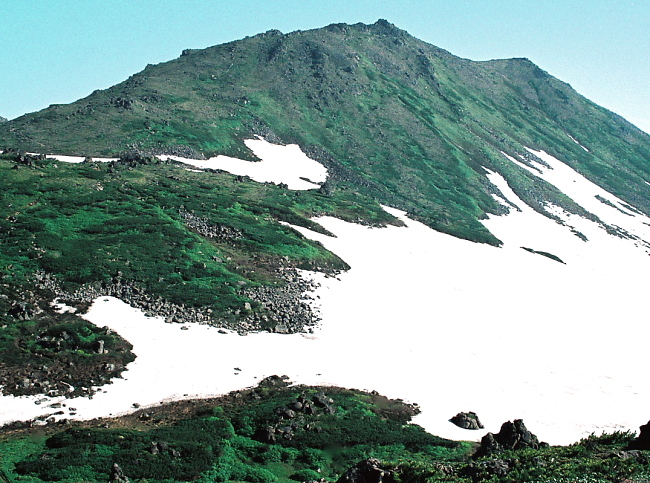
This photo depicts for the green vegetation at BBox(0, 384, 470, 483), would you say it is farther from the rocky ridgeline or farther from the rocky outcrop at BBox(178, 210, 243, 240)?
the rocky outcrop at BBox(178, 210, 243, 240)

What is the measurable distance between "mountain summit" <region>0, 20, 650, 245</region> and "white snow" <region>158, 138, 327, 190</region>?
3.01 m

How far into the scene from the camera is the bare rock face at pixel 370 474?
24.6m

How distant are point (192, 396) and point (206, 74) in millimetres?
132503

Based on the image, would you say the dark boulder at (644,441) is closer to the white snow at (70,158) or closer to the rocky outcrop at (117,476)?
the rocky outcrop at (117,476)

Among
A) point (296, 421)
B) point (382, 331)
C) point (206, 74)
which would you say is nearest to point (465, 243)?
point (382, 331)

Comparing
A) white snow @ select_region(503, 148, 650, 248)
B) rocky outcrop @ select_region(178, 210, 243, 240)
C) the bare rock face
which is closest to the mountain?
the bare rock face

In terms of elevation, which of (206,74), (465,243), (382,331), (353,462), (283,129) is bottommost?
(353,462)

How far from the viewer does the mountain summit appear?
111 m

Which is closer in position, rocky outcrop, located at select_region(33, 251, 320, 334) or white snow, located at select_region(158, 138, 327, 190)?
rocky outcrop, located at select_region(33, 251, 320, 334)

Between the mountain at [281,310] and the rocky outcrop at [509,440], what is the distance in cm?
17

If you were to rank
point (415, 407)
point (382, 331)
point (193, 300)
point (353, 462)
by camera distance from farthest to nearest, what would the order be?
point (382, 331), point (193, 300), point (415, 407), point (353, 462)

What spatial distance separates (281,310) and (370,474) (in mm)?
31562

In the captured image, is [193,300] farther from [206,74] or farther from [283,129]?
[206,74]

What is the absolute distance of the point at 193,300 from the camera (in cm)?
5316
